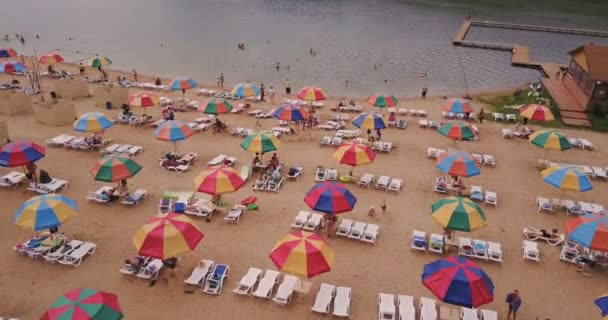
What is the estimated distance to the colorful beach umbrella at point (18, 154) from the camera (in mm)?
17703

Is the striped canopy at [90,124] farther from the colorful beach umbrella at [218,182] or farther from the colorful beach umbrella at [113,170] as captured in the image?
the colorful beach umbrella at [218,182]

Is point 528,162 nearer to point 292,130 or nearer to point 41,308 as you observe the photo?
point 292,130

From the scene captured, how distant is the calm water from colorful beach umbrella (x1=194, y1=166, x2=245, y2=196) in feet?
67.1

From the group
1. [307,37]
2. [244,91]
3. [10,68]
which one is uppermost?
[307,37]

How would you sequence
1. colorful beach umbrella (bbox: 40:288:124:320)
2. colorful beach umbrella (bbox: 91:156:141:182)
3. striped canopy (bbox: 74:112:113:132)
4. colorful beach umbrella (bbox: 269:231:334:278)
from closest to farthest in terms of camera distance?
colorful beach umbrella (bbox: 40:288:124:320) < colorful beach umbrella (bbox: 269:231:334:278) < colorful beach umbrella (bbox: 91:156:141:182) < striped canopy (bbox: 74:112:113:132)

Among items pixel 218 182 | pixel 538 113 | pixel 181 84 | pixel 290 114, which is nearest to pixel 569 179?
pixel 538 113

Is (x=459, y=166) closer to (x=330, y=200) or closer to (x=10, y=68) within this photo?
(x=330, y=200)

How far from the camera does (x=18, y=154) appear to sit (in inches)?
704

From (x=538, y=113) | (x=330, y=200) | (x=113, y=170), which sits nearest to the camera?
(x=330, y=200)

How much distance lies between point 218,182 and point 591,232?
1198 cm

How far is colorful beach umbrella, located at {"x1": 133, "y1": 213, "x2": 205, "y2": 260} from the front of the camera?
1291 cm

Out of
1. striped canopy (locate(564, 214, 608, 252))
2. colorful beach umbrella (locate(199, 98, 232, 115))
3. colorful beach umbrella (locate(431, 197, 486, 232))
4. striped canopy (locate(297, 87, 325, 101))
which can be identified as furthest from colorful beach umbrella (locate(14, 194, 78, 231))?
striped canopy (locate(564, 214, 608, 252))

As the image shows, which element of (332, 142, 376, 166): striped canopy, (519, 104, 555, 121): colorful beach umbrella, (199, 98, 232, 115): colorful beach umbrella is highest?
(199, 98, 232, 115): colorful beach umbrella

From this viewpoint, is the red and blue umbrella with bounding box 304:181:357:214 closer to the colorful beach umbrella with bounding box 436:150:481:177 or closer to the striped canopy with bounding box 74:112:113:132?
the colorful beach umbrella with bounding box 436:150:481:177
